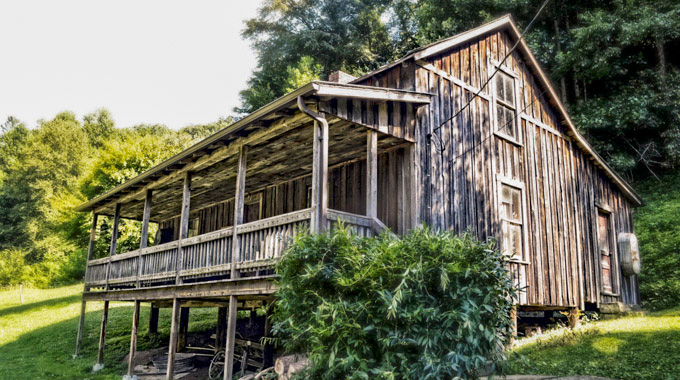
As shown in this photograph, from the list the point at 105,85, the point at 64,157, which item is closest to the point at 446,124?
the point at 64,157

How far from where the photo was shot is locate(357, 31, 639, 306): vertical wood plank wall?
11.3 m

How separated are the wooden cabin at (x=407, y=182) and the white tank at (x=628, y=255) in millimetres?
148

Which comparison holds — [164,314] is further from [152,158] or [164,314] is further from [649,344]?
[649,344]

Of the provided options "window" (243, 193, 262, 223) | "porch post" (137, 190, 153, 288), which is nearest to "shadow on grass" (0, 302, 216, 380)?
"porch post" (137, 190, 153, 288)

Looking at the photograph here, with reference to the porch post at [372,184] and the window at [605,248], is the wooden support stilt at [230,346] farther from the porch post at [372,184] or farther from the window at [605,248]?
the window at [605,248]

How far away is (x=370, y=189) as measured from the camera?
9.40 metres

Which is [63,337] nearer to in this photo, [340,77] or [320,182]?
[340,77]

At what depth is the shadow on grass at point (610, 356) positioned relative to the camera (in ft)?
27.3

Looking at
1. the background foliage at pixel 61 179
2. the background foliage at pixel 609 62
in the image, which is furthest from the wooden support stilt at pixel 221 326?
the background foliage at pixel 609 62

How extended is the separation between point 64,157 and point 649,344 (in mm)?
50571

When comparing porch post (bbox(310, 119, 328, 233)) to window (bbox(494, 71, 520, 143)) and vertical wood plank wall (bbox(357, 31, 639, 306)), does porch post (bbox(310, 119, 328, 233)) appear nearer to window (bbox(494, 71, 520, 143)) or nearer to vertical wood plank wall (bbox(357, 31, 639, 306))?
vertical wood plank wall (bbox(357, 31, 639, 306))

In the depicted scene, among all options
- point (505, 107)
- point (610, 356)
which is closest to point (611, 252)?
point (505, 107)

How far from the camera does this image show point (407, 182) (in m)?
10.7

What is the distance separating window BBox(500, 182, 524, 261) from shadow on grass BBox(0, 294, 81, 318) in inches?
917
